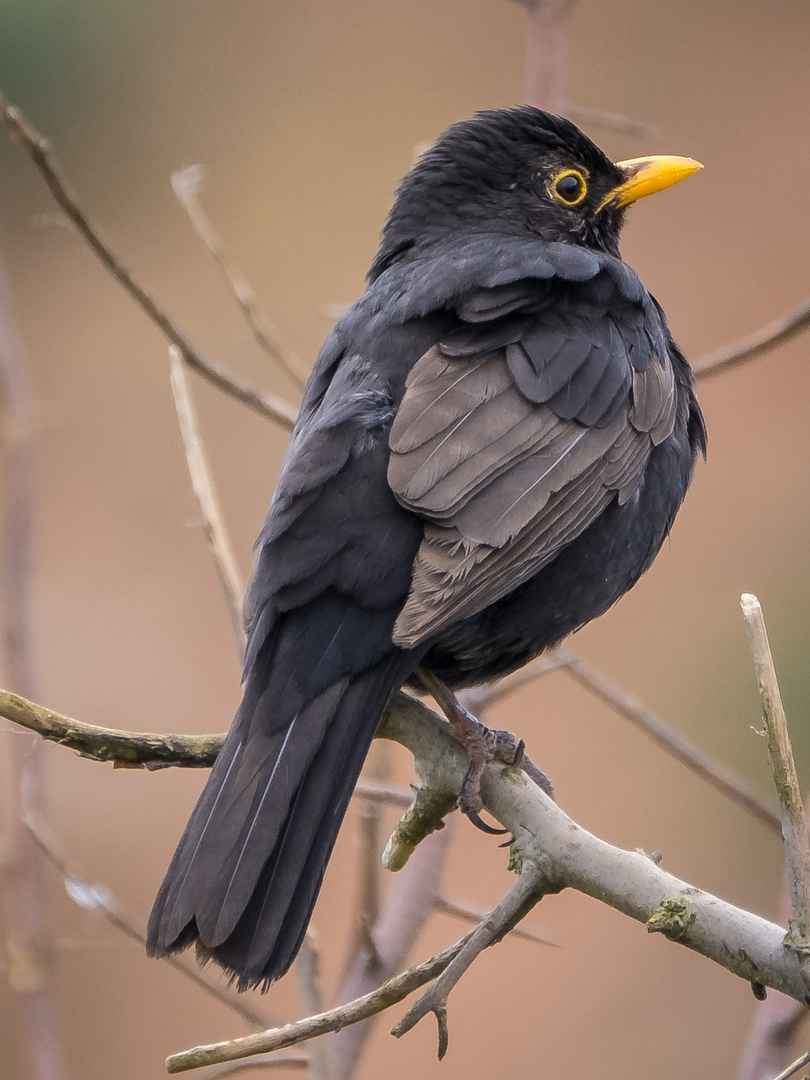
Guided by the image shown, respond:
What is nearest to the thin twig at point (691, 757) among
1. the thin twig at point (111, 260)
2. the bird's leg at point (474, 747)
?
the bird's leg at point (474, 747)

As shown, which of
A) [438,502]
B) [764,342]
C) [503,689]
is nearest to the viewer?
[438,502]

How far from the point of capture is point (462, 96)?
9414 millimetres

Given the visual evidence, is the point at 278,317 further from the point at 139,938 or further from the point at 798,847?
the point at 798,847

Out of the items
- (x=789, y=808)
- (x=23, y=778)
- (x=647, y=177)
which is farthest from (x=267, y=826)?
→ (x=647, y=177)

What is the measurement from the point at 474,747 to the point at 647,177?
1815mm

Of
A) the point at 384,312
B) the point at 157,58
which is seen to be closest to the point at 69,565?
the point at 157,58

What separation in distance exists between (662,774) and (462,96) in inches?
201

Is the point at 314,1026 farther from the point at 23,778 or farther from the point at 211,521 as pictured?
the point at 23,778

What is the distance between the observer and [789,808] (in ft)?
5.85

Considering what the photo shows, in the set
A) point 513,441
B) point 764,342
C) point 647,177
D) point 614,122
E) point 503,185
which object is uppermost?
point 614,122

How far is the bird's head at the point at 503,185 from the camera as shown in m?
3.36

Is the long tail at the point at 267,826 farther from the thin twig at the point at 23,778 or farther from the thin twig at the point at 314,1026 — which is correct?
the thin twig at the point at 23,778

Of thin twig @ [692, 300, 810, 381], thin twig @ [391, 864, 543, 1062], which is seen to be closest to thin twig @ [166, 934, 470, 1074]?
thin twig @ [391, 864, 543, 1062]

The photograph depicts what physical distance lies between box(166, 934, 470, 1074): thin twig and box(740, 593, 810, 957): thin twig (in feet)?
1.79
